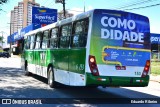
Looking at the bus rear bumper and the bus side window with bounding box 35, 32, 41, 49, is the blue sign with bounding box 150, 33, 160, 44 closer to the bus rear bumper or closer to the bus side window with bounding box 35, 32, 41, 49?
the bus side window with bounding box 35, 32, 41, 49

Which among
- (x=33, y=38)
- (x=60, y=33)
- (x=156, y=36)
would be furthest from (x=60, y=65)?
(x=156, y=36)

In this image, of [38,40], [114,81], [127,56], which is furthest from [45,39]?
[114,81]

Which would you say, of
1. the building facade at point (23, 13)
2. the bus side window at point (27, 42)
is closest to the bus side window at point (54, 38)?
the bus side window at point (27, 42)

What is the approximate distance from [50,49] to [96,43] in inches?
174

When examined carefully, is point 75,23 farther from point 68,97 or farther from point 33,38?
point 33,38

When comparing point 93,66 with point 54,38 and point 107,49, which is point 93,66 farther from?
point 54,38

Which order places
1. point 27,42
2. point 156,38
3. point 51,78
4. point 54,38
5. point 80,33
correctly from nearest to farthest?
point 80,33
point 54,38
point 51,78
point 27,42
point 156,38

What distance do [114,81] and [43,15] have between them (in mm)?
35576

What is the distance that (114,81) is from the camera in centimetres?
1020

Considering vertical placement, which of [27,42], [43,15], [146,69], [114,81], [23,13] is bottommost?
[114,81]

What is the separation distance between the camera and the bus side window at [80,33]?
1033cm

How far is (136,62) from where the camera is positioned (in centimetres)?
1059

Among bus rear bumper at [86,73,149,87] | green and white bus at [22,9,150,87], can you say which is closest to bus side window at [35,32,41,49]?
green and white bus at [22,9,150,87]

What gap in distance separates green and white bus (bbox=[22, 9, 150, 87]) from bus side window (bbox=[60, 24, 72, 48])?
0.12 feet
